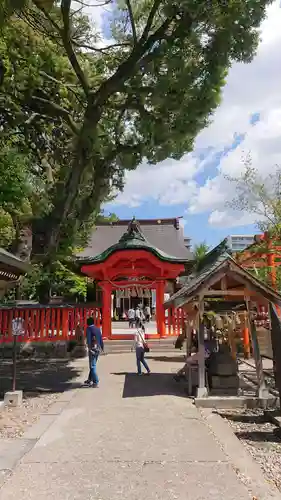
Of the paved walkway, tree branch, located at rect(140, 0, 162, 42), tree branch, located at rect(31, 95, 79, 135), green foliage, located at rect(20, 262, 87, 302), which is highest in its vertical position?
tree branch, located at rect(140, 0, 162, 42)

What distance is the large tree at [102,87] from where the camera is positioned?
10.5m

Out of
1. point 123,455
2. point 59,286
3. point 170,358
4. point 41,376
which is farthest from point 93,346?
point 59,286

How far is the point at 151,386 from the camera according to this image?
404 inches

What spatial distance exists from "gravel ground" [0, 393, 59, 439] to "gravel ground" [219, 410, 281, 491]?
342 cm

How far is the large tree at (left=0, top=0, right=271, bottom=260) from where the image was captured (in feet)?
34.3

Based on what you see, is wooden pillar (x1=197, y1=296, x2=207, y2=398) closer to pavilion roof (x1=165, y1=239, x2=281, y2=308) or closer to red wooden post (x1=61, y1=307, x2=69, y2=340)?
pavilion roof (x1=165, y1=239, x2=281, y2=308)

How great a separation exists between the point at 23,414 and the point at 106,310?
35.7 ft

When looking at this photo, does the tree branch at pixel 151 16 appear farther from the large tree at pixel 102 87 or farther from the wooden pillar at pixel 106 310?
Answer: the wooden pillar at pixel 106 310

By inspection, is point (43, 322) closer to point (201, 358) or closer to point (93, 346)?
point (93, 346)

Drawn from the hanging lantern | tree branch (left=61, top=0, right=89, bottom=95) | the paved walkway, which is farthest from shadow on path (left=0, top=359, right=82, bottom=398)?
tree branch (left=61, top=0, right=89, bottom=95)

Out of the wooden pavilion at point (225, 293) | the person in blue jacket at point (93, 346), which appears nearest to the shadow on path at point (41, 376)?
the person in blue jacket at point (93, 346)

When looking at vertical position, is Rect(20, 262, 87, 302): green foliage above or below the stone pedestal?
above

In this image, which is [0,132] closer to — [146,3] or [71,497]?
[146,3]

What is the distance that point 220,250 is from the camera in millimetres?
10086
